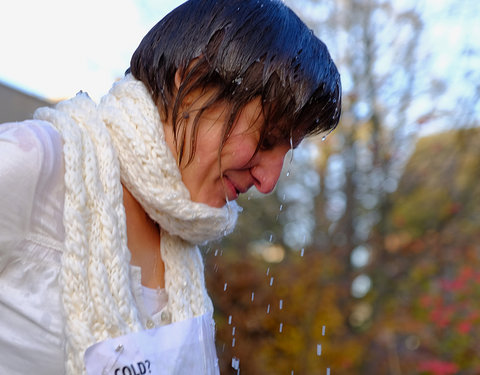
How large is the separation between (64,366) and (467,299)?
3615 millimetres

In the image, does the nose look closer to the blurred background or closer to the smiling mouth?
the smiling mouth

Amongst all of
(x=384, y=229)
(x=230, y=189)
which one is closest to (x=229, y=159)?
(x=230, y=189)

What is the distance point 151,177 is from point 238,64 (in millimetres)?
285

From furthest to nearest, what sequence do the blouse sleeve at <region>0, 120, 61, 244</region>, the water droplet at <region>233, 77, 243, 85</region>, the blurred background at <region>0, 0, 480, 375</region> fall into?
the blurred background at <region>0, 0, 480, 375</region> → the water droplet at <region>233, 77, 243, 85</region> → the blouse sleeve at <region>0, 120, 61, 244</region>

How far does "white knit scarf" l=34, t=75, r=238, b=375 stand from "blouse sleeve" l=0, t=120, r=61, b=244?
0.05 m

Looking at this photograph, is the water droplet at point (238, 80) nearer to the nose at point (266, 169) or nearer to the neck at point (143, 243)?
the nose at point (266, 169)

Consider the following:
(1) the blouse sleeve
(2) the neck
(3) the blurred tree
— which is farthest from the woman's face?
(3) the blurred tree

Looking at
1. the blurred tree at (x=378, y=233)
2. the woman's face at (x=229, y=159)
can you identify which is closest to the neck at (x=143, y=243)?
the woman's face at (x=229, y=159)

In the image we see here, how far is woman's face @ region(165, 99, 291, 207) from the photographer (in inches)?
43.6

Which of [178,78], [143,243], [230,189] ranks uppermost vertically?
[178,78]

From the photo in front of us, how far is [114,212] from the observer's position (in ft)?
3.33

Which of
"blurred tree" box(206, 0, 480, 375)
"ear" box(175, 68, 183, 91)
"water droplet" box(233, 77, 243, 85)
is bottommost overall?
"blurred tree" box(206, 0, 480, 375)

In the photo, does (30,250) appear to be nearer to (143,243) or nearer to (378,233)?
(143,243)

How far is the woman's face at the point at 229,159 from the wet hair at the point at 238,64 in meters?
0.01
